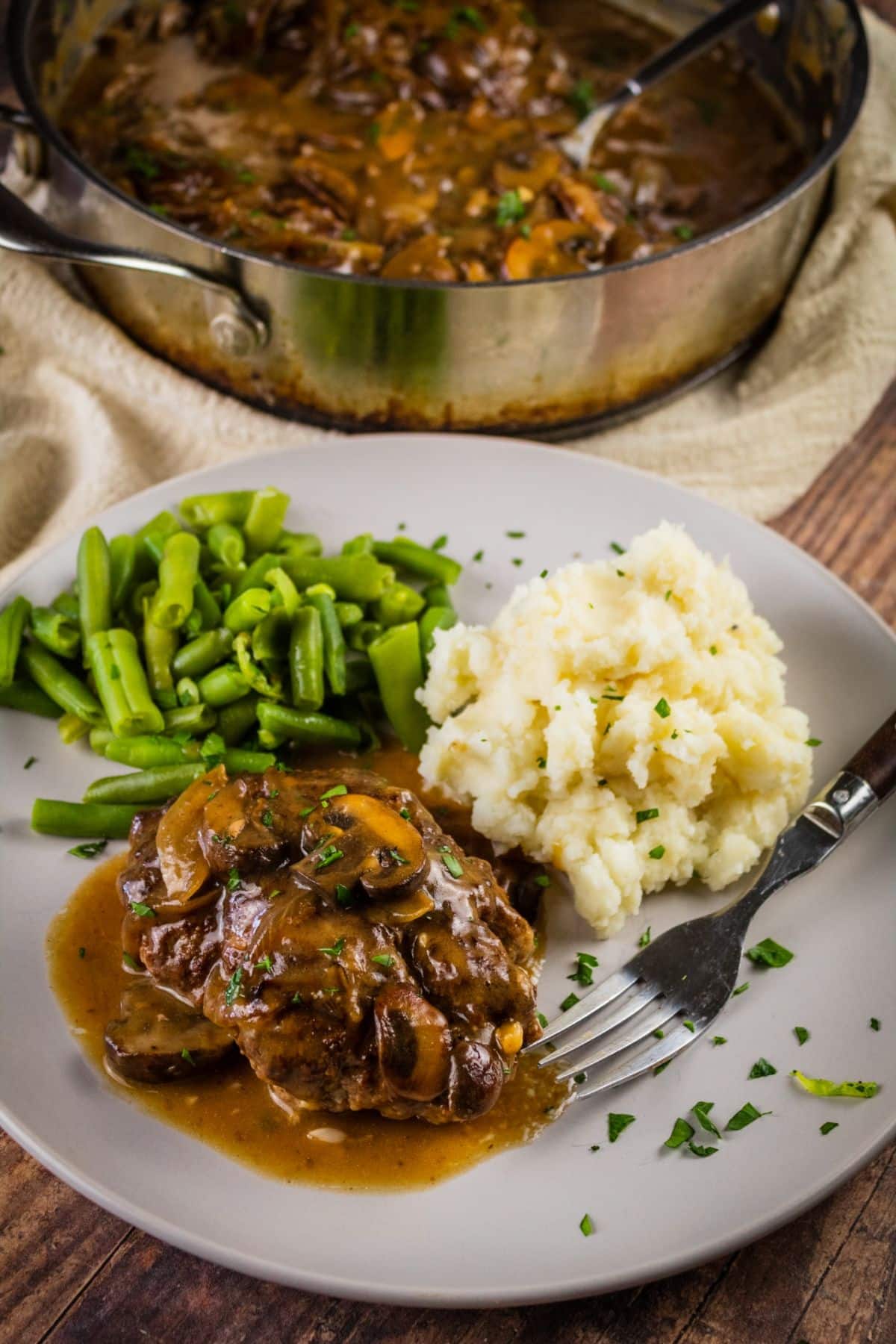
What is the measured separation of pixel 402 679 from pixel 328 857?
1.07 m

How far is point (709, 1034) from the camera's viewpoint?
354 cm

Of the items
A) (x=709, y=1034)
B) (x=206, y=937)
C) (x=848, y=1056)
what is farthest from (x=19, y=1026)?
(x=848, y=1056)

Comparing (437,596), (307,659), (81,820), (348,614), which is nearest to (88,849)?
(81,820)

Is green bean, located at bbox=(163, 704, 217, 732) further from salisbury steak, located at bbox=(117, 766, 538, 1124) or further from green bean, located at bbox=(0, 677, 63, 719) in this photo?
salisbury steak, located at bbox=(117, 766, 538, 1124)

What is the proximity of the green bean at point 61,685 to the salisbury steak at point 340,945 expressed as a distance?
71cm

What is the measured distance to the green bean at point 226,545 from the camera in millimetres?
4516

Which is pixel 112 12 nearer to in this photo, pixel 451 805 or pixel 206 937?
pixel 451 805

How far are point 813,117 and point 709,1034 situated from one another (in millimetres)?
4896

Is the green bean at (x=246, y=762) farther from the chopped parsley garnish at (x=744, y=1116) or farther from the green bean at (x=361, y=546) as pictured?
the chopped parsley garnish at (x=744, y=1116)

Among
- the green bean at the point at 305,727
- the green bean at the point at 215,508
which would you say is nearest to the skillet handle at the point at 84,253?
the green bean at the point at 215,508

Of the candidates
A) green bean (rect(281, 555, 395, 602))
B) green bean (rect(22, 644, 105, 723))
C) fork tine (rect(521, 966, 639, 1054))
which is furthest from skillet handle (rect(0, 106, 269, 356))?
fork tine (rect(521, 966, 639, 1054))

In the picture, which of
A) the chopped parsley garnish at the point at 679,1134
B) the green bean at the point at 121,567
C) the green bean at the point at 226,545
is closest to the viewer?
the chopped parsley garnish at the point at 679,1134

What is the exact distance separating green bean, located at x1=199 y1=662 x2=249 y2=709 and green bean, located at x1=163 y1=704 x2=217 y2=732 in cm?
4

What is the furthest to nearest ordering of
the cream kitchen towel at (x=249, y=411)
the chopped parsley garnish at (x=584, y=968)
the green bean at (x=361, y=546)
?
the cream kitchen towel at (x=249, y=411)
the green bean at (x=361, y=546)
the chopped parsley garnish at (x=584, y=968)
